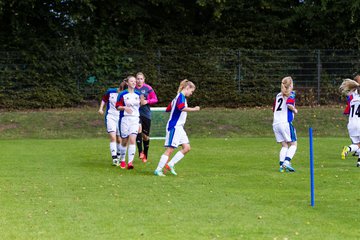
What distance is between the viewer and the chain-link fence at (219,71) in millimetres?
33562

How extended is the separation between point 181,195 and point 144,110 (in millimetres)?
7079

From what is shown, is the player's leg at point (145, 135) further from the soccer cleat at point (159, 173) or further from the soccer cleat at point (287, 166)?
the soccer cleat at point (287, 166)

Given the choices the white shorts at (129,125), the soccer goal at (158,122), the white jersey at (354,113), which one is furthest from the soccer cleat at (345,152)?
the soccer goal at (158,122)

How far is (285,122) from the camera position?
15562 mm

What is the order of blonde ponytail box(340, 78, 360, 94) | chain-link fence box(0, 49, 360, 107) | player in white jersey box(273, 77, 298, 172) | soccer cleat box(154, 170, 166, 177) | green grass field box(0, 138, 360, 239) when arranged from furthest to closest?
1. chain-link fence box(0, 49, 360, 107)
2. blonde ponytail box(340, 78, 360, 94)
3. player in white jersey box(273, 77, 298, 172)
4. soccer cleat box(154, 170, 166, 177)
5. green grass field box(0, 138, 360, 239)

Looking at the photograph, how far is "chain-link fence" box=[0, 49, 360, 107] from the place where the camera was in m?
33.6

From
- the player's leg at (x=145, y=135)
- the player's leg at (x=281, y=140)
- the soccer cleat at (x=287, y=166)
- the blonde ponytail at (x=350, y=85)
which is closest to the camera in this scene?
the soccer cleat at (x=287, y=166)

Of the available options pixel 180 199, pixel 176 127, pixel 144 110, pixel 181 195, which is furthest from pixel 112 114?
pixel 180 199

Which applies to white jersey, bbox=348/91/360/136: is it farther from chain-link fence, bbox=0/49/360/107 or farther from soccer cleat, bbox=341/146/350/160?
chain-link fence, bbox=0/49/360/107

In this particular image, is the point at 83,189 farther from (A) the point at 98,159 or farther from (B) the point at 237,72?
(B) the point at 237,72

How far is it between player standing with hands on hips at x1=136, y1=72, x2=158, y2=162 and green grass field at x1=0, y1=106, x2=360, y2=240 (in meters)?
0.43

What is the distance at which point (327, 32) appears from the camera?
35.3 metres

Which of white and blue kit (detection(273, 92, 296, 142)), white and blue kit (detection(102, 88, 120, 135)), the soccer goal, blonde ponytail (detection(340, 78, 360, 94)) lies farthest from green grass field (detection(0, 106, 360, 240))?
the soccer goal

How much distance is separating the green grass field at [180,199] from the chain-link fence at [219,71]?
14.8m
